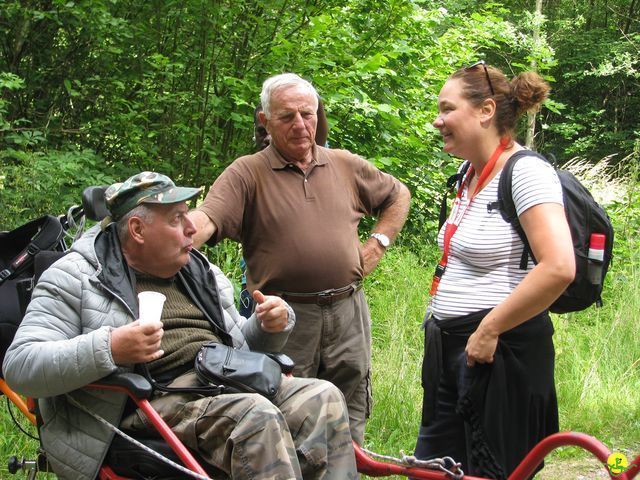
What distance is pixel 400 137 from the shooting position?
737 centimetres

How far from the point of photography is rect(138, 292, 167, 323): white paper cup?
8.17ft

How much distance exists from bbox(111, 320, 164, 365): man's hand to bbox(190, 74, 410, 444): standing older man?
952 mm

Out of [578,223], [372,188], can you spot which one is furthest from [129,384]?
[372,188]

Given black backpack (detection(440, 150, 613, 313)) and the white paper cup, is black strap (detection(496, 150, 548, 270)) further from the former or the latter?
the white paper cup

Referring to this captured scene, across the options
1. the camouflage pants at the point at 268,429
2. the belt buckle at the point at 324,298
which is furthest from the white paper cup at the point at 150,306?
the belt buckle at the point at 324,298

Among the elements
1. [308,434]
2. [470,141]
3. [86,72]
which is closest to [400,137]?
[86,72]

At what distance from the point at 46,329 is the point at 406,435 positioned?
2721mm

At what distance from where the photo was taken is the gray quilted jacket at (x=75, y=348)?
8.34 feet

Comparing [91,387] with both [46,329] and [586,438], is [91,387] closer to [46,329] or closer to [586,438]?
[46,329]

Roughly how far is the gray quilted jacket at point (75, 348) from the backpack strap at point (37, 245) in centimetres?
45
